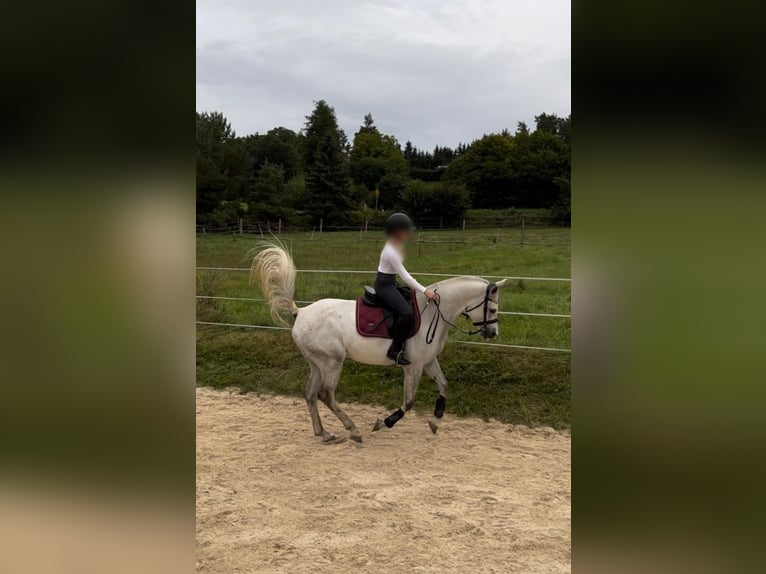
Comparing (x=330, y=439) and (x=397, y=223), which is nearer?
(x=397, y=223)

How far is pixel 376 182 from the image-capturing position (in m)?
26.0

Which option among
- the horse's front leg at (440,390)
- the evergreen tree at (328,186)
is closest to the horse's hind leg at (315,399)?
the horse's front leg at (440,390)

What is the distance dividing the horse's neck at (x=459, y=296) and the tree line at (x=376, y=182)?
41.5 feet

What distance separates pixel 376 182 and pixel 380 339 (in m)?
22.3

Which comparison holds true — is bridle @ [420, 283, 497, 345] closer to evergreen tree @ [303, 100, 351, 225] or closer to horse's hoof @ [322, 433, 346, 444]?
horse's hoof @ [322, 433, 346, 444]

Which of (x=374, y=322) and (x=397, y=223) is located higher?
(x=397, y=223)

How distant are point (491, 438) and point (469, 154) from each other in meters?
22.6

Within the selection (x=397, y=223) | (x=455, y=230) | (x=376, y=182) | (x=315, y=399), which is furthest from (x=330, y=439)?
(x=376, y=182)
